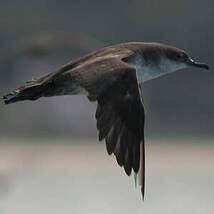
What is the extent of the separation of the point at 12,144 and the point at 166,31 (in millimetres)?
4036

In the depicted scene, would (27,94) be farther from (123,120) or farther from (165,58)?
(165,58)

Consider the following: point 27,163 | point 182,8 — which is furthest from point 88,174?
point 182,8

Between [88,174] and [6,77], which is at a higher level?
[6,77]

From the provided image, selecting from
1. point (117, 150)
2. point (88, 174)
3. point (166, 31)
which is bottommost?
point (88, 174)

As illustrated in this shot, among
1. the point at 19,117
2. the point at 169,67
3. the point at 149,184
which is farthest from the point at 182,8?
the point at 169,67

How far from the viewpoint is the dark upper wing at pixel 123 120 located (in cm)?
672

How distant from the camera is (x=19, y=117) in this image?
17.2 metres

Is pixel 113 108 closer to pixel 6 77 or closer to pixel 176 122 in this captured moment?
pixel 6 77

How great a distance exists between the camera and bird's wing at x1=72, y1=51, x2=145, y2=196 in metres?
6.73

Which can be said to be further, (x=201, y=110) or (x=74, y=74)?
(x=201, y=110)

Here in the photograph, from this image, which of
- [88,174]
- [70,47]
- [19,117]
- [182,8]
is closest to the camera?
[70,47]

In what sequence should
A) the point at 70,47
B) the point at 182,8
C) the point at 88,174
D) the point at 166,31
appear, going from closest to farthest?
the point at 70,47 < the point at 88,174 < the point at 166,31 < the point at 182,8

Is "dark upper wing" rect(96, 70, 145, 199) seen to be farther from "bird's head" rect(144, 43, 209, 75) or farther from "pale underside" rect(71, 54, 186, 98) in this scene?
"bird's head" rect(144, 43, 209, 75)

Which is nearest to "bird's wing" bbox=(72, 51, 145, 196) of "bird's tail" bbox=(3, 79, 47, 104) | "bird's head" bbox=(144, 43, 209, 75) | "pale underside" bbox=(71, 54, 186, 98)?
"bird's tail" bbox=(3, 79, 47, 104)
